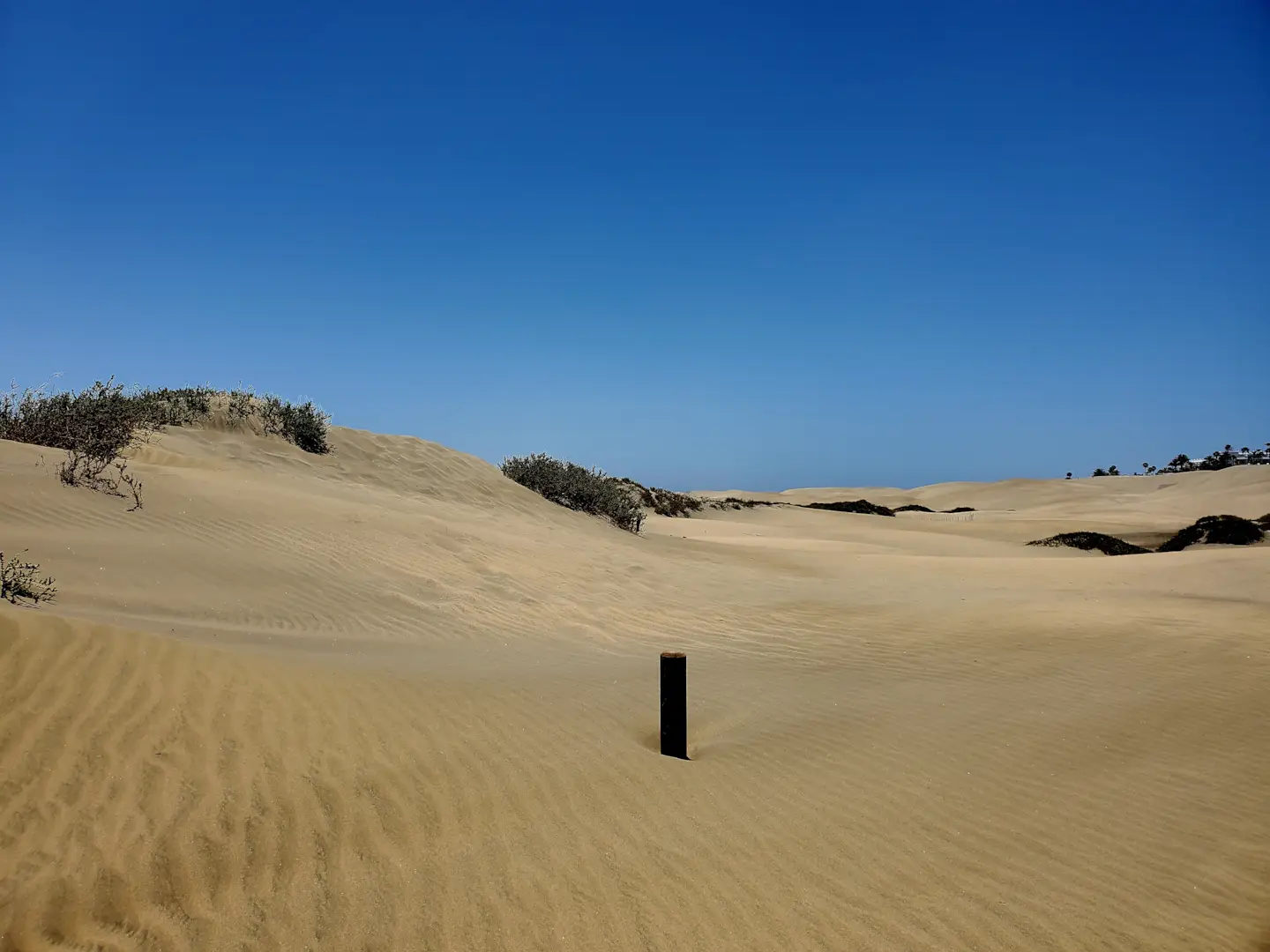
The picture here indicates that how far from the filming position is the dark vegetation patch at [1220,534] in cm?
2122

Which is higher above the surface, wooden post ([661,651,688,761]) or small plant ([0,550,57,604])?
small plant ([0,550,57,604])

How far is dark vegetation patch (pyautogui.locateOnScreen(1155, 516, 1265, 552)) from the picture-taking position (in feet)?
69.6

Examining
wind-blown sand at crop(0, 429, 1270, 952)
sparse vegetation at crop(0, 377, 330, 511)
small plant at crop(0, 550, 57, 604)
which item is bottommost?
wind-blown sand at crop(0, 429, 1270, 952)

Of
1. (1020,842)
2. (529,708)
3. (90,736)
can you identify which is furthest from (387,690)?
(1020,842)

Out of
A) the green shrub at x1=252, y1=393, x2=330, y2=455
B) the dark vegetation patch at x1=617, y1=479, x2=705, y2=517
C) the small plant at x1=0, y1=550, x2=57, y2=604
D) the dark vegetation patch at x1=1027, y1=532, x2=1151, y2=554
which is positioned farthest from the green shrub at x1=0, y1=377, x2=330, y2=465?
the dark vegetation patch at x1=1027, y1=532, x2=1151, y2=554

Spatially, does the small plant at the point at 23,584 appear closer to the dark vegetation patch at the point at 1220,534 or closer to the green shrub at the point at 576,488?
the green shrub at the point at 576,488

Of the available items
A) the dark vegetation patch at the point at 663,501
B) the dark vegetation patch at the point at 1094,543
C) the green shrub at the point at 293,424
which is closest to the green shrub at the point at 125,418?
the green shrub at the point at 293,424

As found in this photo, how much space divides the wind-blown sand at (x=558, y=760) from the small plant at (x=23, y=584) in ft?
0.75

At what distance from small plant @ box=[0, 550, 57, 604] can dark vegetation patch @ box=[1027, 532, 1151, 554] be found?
80.2 ft

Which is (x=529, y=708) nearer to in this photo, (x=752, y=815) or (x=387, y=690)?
(x=387, y=690)

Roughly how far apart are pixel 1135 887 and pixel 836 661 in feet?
14.9

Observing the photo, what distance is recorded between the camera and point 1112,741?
6211 millimetres

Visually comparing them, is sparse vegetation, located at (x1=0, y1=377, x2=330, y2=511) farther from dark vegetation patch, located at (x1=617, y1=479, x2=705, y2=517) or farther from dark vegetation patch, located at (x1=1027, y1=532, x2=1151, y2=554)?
dark vegetation patch, located at (x1=1027, y1=532, x2=1151, y2=554)

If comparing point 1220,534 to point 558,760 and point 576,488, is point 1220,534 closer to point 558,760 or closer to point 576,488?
point 576,488
